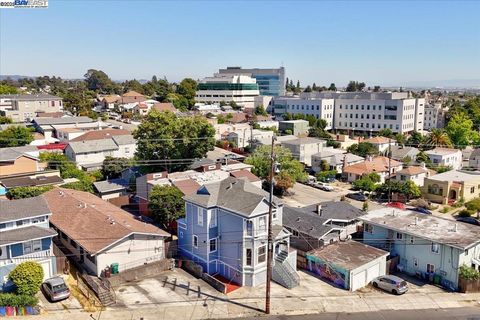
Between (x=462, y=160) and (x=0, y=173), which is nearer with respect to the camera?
(x=0, y=173)

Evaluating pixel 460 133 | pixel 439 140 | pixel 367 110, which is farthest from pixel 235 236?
pixel 367 110

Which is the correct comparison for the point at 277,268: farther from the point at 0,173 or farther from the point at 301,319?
the point at 0,173

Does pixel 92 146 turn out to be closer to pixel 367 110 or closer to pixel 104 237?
pixel 104 237

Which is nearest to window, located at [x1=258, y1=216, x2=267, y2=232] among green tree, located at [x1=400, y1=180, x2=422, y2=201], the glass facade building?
green tree, located at [x1=400, y1=180, x2=422, y2=201]

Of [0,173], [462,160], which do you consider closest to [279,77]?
[462,160]

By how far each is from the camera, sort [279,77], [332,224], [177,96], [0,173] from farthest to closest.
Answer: [279,77] → [177,96] → [0,173] → [332,224]

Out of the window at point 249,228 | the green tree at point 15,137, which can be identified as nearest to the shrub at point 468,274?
the window at point 249,228

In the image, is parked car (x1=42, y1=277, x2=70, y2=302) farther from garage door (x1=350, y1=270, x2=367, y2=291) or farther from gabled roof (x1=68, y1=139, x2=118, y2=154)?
gabled roof (x1=68, y1=139, x2=118, y2=154)
